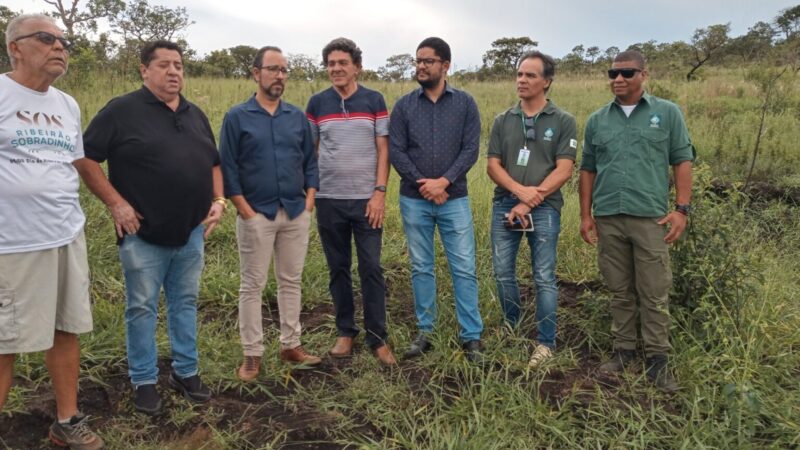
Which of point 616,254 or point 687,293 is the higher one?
point 616,254

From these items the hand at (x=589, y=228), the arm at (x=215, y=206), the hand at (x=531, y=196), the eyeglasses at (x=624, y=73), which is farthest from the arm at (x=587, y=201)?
the arm at (x=215, y=206)

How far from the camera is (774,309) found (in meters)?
4.05

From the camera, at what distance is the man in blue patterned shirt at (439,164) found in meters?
3.72

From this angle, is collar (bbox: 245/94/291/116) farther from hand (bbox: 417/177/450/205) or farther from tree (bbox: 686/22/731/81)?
tree (bbox: 686/22/731/81)

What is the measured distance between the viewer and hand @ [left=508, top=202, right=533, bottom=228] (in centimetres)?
366

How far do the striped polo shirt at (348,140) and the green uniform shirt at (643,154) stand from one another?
140 cm

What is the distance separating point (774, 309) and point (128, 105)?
4.23m

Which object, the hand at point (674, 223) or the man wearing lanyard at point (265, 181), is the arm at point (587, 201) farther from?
the man wearing lanyard at point (265, 181)

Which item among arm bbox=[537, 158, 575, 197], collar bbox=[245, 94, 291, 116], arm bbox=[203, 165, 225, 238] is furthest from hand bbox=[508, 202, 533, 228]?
arm bbox=[203, 165, 225, 238]

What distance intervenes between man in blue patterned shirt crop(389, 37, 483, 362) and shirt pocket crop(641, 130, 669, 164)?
3.26ft

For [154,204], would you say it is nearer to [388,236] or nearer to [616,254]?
[616,254]

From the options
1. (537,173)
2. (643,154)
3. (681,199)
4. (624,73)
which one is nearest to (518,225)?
(537,173)

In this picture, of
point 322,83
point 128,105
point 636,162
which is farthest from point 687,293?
point 322,83

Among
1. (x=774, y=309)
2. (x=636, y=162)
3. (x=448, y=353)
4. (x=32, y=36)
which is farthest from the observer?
(x=774, y=309)
